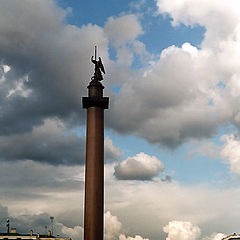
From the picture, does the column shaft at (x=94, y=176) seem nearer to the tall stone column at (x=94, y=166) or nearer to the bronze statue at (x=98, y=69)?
the tall stone column at (x=94, y=166)

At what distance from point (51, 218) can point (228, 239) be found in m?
44.9

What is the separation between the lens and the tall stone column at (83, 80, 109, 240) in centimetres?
4291

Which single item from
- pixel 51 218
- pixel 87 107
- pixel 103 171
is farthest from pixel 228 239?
pixel 51 218

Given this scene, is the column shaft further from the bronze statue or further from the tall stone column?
the bronze statue

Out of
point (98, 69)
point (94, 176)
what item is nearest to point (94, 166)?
point (94, 176)

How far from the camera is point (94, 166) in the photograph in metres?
44.5

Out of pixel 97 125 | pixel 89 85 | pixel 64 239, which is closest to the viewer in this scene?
pixel 97 125

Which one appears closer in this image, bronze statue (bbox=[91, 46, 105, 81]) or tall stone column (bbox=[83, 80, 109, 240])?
tall stone column (bbox=[83, 80, 109, 240])

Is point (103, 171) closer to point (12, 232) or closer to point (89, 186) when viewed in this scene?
point (89, 186)

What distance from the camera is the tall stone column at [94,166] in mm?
42906

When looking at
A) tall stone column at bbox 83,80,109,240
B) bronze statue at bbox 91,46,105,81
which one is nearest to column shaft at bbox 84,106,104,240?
tall stone column at bbox 83,80,109,240

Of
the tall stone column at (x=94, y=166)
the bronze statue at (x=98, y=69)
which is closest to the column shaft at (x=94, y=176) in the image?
the tall stone column at (x=94, y=166)

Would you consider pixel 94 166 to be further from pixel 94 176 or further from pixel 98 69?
pixel 98 69

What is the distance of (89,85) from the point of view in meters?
48.8
